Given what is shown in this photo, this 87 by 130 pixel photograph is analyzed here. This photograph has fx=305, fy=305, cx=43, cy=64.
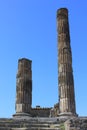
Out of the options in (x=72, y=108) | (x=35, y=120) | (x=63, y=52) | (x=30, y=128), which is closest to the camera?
(x=30, y=128)

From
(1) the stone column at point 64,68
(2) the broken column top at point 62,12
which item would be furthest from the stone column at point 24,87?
(2) the broken column top at point 62,12

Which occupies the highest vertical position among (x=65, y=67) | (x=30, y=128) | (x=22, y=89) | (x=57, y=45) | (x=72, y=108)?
(x=57, y=45)

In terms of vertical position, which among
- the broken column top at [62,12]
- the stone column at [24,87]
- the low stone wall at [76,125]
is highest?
the broken column top at [62,12]

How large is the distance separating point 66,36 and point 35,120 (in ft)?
27.6

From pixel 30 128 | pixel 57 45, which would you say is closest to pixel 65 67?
pixel 57 45

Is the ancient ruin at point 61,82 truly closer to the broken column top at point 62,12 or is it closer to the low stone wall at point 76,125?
the broken column top at point 62,12

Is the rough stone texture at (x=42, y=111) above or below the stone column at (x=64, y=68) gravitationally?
below

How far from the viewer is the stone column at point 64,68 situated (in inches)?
859

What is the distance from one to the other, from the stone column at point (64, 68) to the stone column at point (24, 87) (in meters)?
2.78

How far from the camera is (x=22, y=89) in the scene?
23703mm

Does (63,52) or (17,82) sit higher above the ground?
(63,52)

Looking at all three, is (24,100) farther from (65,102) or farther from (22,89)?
(65,102)

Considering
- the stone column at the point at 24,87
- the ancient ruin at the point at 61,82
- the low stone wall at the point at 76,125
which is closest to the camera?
the low stone wall at the point at 76,125

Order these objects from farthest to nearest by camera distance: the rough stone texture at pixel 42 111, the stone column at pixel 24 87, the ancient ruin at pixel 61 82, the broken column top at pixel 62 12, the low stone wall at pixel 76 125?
the rough stone texture at pixel 42 111 < the broken column top at pixel 62 12 < the stone column at pixel 24 87 < the ancient ruin at pixel 61 82 < the low stone wall at pixel 76 125
